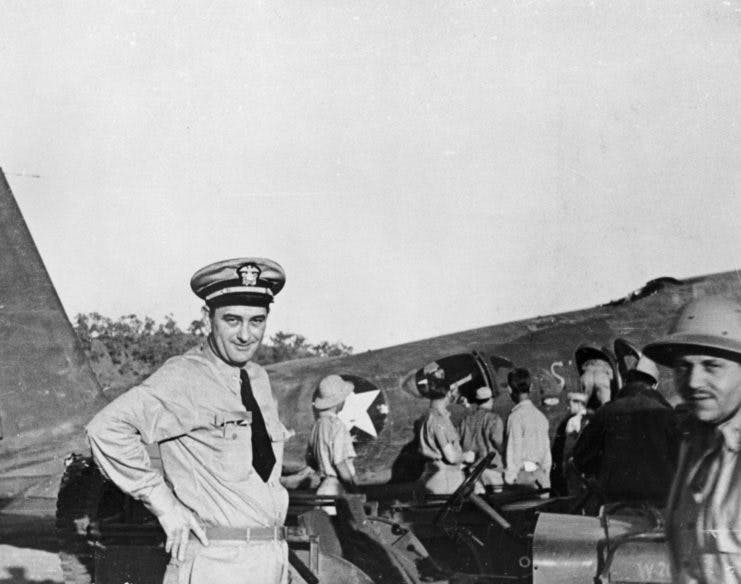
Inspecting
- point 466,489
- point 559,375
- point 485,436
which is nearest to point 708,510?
point 466,489

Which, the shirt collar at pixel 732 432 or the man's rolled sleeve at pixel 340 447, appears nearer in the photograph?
the shirt collar at pixel 732 432

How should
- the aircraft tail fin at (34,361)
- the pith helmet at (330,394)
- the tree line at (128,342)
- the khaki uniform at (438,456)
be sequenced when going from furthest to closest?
the tree line at (128,342) → the aircraft tail fin at (34,361) → the pith helmet at (330,394) → the khaki uniform at (438,456)

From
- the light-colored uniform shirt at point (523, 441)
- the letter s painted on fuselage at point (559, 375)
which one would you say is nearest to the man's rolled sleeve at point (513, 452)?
the light-colored uniform shirt at point (523, 441)

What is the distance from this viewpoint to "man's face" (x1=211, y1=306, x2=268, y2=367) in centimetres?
384

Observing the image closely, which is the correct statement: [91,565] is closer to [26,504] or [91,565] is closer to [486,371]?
[26,504]

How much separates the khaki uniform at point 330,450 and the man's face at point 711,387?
5658 millimetres

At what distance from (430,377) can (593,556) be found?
5683 mm

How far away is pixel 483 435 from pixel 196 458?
16.9 ft

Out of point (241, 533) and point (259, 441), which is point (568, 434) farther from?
point (241, 533)

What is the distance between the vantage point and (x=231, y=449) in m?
3.71

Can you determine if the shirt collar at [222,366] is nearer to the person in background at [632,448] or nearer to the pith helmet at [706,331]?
the pith helmet at [706,331]

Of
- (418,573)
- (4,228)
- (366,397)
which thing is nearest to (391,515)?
(418,573)

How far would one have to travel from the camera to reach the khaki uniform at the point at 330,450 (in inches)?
319

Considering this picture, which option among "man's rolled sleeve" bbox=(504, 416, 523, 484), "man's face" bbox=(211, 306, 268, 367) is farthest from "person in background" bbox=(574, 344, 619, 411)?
"man's face" bbox=(211, 306, 268, 367)
